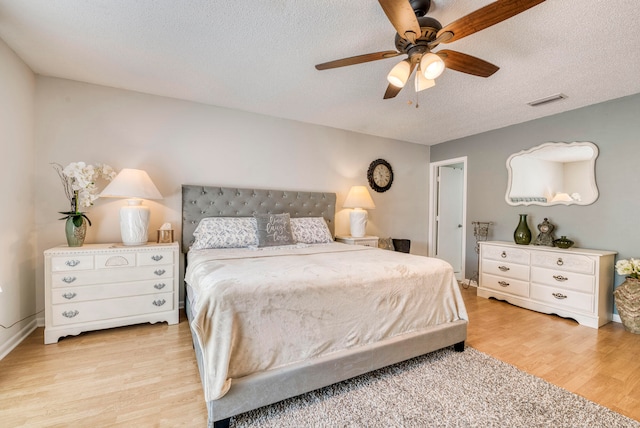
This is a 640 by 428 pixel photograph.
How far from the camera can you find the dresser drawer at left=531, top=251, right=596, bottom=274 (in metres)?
2.91

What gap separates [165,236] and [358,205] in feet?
8.10

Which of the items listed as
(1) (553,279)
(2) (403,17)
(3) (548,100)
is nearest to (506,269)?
(1) (553,279)

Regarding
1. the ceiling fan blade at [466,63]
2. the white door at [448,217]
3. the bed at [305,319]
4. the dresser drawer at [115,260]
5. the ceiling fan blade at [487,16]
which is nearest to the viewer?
the ceiling fan blade at [487,16]

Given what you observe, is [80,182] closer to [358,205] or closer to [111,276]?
[111,276]

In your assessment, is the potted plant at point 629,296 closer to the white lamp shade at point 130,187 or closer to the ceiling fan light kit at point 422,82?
the ceiling fan light kit at point 422,82

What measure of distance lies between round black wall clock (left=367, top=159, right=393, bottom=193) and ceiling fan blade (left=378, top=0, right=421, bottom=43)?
9.64 ft

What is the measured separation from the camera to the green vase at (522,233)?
3.62 metres

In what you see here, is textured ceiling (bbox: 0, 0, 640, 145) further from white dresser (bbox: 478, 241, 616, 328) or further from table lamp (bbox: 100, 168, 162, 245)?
white dresser (bbox: 478, 241, 616, 328)

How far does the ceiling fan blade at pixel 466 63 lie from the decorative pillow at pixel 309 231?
7.50 ft

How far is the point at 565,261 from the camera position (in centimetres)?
308

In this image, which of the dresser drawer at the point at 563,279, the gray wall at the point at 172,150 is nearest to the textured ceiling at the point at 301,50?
the gray wall at the point at 172,150

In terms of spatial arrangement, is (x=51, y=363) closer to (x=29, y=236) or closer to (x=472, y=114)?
(x=29, y=236)

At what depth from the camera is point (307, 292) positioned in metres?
1.66

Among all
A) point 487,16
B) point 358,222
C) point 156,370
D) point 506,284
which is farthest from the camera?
point 358,222
